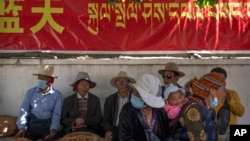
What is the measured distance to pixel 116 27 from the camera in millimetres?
8578

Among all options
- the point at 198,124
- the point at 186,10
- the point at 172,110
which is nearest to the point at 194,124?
the point at 198,124

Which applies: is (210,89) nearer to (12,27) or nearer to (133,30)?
(133,30)

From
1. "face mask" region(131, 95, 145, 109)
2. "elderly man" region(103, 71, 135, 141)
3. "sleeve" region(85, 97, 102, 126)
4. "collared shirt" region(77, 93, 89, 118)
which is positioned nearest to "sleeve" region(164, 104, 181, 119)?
"face mask" region(131, 95, 145, 109)

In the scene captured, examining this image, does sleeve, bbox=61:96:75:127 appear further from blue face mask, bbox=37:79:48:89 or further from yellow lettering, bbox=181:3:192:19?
yellow lettering, bbox=181:3:192:19

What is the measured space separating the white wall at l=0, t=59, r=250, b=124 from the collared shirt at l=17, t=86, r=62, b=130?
0.90 m

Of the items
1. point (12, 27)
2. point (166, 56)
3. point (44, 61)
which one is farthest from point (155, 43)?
point (12, 27)

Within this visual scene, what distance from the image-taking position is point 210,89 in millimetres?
4680

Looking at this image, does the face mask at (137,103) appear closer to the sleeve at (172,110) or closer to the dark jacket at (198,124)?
the dark jacket at (198,124)

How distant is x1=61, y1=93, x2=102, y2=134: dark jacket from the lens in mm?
7465

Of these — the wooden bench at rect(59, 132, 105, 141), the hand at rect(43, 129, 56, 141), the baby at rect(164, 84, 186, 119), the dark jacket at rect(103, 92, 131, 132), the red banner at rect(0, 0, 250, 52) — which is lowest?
the hand at rect(43, 129, 56, 141)

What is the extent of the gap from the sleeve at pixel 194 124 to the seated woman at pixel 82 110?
3.08 m

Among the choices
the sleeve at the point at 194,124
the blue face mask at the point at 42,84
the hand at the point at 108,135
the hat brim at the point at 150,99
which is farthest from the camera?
the blue face mask at the point at 42,84

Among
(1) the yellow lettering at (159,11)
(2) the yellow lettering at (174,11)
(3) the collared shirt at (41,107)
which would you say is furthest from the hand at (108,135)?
(2) the yellow lettering at (174,11)

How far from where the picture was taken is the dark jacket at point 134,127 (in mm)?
4820
